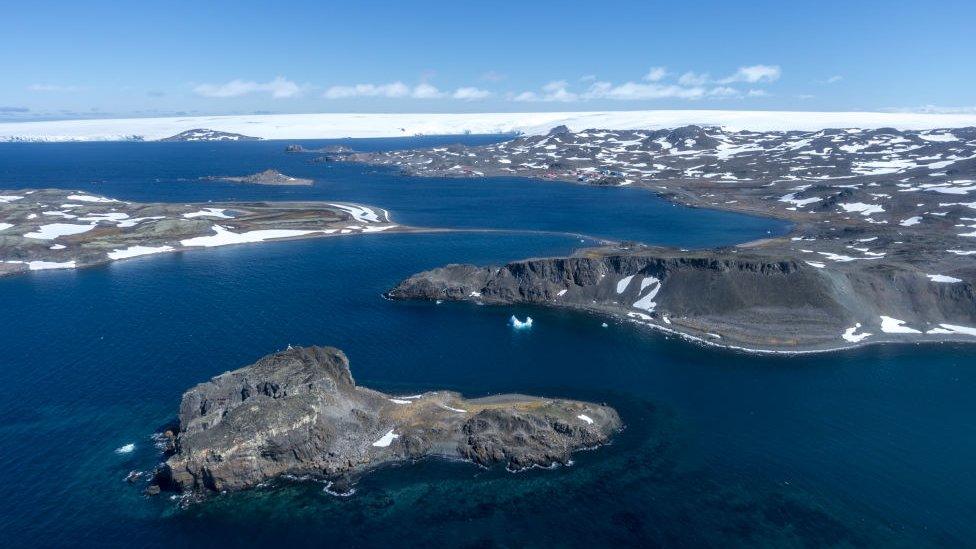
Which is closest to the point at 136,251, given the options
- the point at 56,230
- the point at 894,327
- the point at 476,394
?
the point at 56,230

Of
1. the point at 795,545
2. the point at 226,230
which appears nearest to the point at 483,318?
the point at 795,545

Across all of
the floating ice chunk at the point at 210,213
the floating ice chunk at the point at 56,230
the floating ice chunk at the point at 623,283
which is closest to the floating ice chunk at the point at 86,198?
the floating ice chunk at the point at 56,230

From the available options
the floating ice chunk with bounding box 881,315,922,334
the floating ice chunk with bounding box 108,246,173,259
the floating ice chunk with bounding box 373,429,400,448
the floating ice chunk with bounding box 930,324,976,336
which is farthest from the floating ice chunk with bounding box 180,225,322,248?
the floating ice chunk with bounding box 930,324,976,336

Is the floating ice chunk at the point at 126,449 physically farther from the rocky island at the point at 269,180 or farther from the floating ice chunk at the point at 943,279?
the rocky island at the point at 269,180

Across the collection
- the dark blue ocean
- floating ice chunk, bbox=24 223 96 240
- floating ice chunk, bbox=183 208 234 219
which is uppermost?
floating ice chunk, bbox=183 208 234 219

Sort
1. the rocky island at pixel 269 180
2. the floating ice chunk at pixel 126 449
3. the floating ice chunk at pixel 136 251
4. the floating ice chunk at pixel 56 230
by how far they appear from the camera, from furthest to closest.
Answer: the rocky island at pixel 269 180, the floating ice chunk at pixel 56 230, the floating ice chunk at pixel 136 251, the floating ice chunk at pixel 126 449

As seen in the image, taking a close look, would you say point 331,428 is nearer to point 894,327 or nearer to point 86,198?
point 894,327

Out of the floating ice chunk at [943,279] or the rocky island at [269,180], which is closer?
the floating ice chunk at [943,279]

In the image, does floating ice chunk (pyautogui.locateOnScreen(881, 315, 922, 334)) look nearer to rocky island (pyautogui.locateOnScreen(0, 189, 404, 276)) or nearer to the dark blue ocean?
the dark blue ocean
